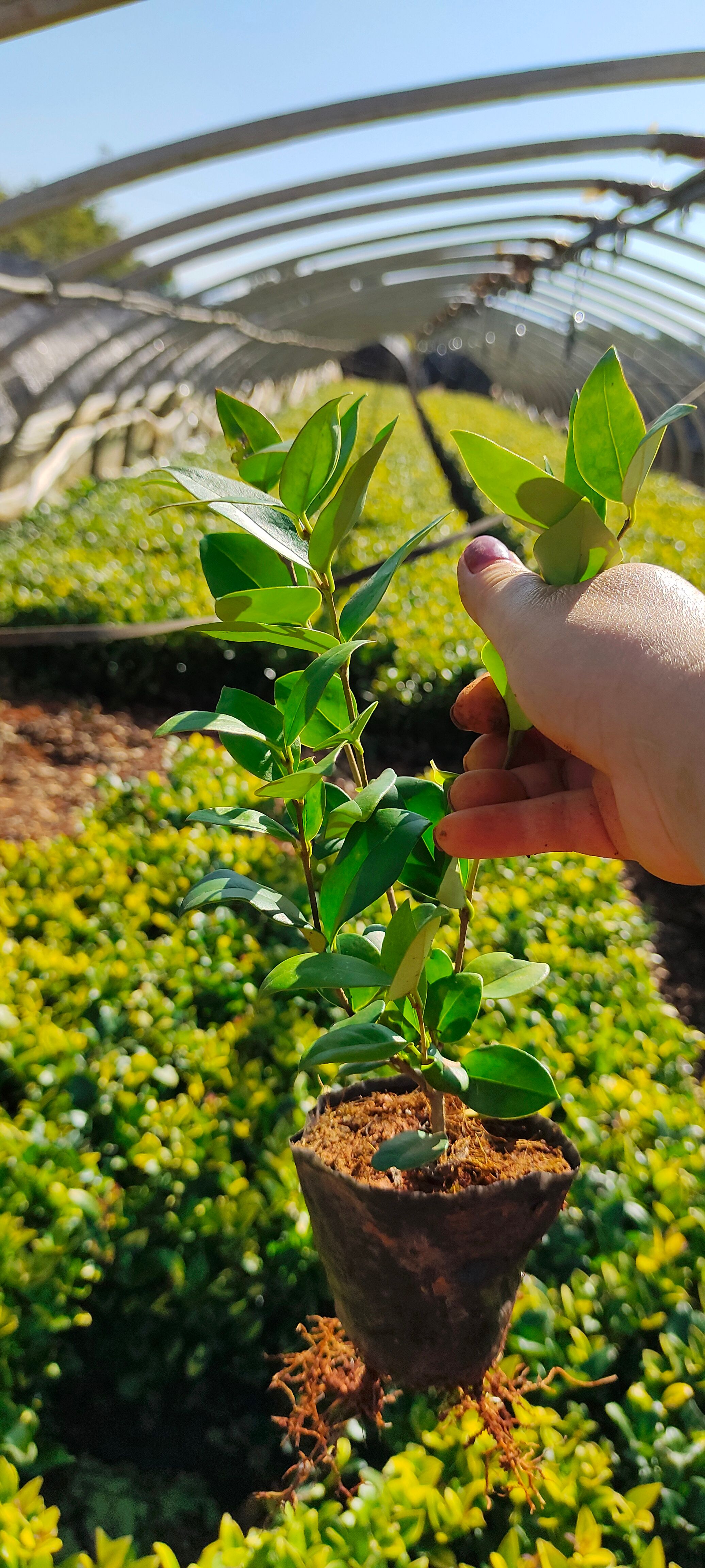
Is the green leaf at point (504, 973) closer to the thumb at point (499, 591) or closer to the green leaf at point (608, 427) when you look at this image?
the thumb at point (499, 591)

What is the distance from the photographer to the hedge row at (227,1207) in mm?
1467

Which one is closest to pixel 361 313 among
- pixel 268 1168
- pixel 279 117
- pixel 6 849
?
pixel 279 117

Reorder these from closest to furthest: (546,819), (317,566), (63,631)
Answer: (317,566)
(546,819)
(63,631)

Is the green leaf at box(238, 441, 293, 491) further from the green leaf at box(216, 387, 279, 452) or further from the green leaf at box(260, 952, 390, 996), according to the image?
the green leaf at box(260, 952, 390, 996)

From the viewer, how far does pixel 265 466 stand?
100cm

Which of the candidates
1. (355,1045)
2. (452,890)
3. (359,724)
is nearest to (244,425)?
(359,724)

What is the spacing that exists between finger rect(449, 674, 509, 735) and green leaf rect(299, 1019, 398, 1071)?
0.40m

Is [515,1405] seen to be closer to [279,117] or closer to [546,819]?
[546,819]

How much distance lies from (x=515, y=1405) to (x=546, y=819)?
38.8 inches

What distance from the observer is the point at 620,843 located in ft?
3.75

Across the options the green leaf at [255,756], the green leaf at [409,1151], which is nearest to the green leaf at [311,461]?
the green leaf at [255,756]

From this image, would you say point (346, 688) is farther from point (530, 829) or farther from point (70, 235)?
point (70, 235)

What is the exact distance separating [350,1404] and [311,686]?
1.26 metres

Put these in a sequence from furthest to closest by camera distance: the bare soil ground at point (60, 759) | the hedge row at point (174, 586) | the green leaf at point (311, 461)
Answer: the hedge row at point (174, 586)
the bare soil ground at point (60, 759)
the green leaf at point (311, 461)
